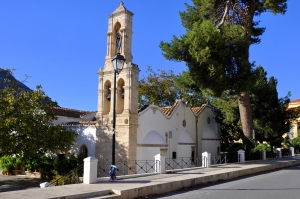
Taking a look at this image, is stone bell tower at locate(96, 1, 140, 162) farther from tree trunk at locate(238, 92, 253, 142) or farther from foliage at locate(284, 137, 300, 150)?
foliage at locate(284, 137, 300, 150)

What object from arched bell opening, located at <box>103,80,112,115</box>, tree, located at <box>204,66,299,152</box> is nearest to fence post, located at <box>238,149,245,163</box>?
tree, located at <box>204,66,299,152</box>

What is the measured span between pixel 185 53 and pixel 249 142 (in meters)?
9.49

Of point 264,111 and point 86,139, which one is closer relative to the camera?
point 86,139

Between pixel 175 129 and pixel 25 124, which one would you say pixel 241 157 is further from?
pixel 25 124

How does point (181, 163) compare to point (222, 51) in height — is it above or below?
below

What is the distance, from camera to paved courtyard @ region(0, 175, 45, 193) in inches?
→ 770

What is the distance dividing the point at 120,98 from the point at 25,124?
21.0ft

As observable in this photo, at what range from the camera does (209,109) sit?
31.2 meters

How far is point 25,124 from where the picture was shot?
18375 millimetres

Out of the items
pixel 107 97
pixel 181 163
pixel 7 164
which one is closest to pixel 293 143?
pixel 181 163

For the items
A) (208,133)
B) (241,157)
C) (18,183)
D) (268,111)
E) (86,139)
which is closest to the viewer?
(18,183)

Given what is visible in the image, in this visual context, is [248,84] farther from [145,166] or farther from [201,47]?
[145,166]

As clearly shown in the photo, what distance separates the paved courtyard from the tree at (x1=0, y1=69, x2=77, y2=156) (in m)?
2.09

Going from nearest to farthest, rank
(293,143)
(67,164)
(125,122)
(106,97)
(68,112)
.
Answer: (125,122) → (67,164) → (106,97) → (68,112) → (293,143)
